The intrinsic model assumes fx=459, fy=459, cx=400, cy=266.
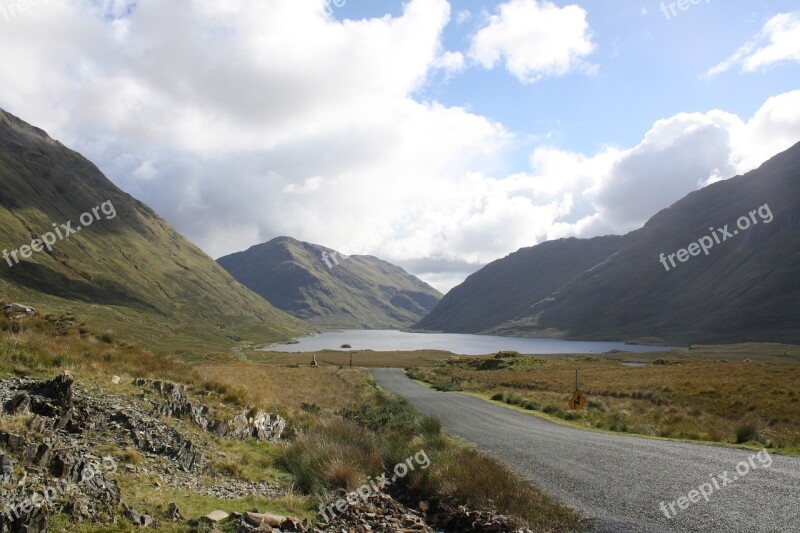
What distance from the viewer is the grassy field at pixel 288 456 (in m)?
9.38

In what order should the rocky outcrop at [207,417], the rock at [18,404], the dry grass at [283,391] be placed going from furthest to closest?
the dry grass at [283,391] → the rocky outcrop at [207,417] → the rock at [18,404]

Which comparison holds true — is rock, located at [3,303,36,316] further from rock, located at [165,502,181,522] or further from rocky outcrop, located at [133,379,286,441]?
rock, located at [165,502,181,522]

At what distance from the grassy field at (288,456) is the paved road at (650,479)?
1053 mm

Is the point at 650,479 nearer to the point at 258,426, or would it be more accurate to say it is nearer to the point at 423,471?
the point at 423,471

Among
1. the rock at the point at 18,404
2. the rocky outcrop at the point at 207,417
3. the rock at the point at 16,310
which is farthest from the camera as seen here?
the rock at the point at 16,310

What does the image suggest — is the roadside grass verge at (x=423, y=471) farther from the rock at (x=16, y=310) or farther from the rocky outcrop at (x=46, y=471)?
the rock at (x=16, y=310)

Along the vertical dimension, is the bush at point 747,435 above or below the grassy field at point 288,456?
below

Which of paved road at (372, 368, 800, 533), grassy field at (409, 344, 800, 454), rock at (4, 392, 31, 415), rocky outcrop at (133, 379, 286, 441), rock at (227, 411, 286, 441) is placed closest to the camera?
paved road at (372, 368, 800, 533)

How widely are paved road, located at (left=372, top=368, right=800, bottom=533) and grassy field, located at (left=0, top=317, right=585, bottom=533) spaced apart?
3.45ft

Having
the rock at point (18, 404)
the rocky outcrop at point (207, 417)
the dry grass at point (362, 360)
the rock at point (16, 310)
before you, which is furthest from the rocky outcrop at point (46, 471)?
the dry grass at point (362, 360)

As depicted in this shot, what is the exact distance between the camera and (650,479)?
37.7 ft

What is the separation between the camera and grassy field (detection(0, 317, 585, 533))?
938cm

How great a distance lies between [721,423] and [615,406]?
7.74 m

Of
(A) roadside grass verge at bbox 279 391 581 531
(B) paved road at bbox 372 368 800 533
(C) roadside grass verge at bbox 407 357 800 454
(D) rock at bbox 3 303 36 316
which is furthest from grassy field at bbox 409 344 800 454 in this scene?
(D) rock at bbox 3 303 36 316
